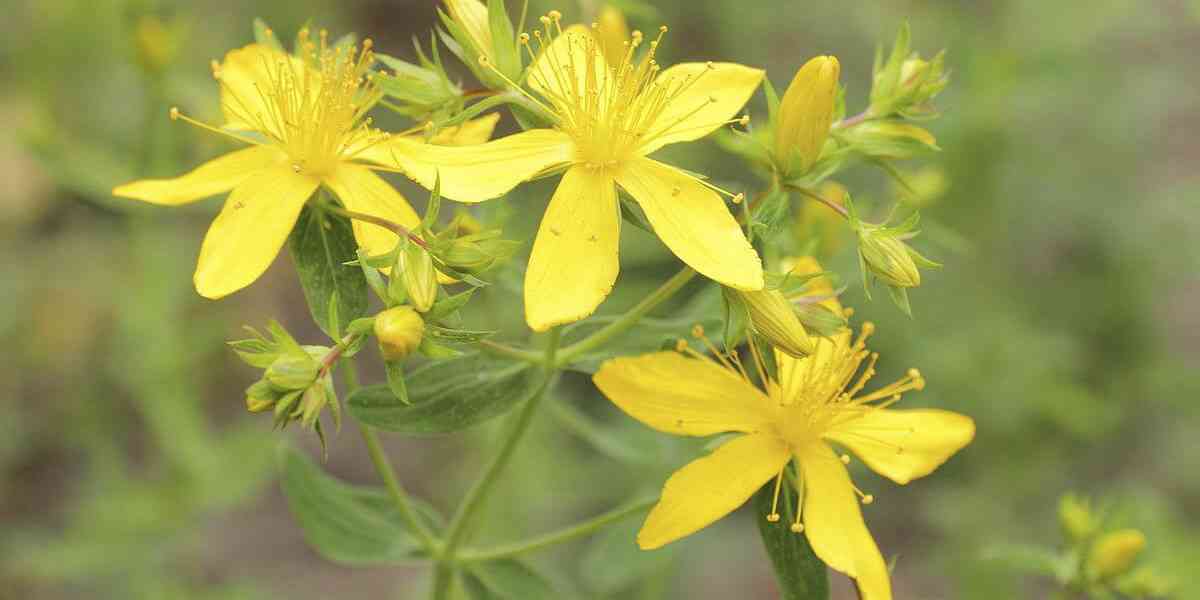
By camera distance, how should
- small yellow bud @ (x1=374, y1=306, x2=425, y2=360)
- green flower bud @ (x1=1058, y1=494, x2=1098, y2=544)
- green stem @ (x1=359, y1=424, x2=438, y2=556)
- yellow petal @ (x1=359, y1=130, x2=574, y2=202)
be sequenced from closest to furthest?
small yellow bud @ (x1=374, y1=306, x2=425, y2=360) < yellow petal @ (x1=359, y1=130, x2=574, y2=202) < green stem @ (x1=359, y1=424, x2=438, y2=556) < green flower bud @ (x1=1058, y1=494, x2=1098, y2=544)

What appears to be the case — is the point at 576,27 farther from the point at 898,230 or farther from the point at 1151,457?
the point at 1151,457

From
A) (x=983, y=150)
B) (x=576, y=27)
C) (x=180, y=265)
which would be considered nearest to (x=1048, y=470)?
(x=983, y=150)

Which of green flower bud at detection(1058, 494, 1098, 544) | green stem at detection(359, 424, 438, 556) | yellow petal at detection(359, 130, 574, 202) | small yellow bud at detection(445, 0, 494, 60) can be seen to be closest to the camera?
yellow petal at detection(359, 130, 574, 202)

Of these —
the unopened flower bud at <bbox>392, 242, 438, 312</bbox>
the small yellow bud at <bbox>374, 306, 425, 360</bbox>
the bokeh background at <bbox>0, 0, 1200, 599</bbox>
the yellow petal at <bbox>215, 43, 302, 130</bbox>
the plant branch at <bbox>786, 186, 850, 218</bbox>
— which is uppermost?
the yellow petal at <bbox>215, 43, 302, 130</bbox>

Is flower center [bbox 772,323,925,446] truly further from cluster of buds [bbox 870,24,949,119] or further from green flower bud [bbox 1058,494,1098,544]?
green flower bud [bbox 1058,494,1098,544]

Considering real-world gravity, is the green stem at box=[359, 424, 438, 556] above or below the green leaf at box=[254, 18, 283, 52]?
below

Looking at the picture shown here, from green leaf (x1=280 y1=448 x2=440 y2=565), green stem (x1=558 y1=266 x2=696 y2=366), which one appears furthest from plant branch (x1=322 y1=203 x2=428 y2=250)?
green leaf (x1=280 y1=448 x2=440 y2=565)

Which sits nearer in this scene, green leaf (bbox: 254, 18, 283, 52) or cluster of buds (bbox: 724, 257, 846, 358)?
cluster of buds (bbox: 724, 257, 846, 358)
